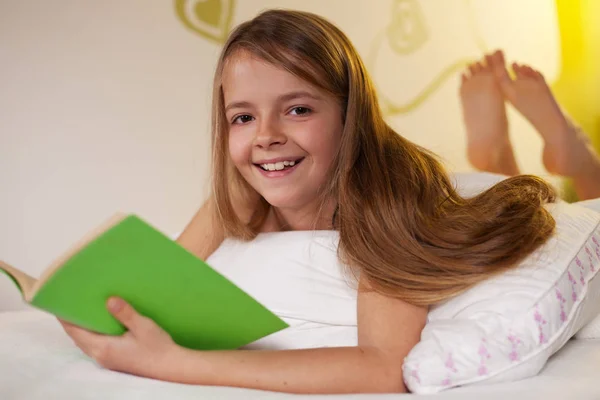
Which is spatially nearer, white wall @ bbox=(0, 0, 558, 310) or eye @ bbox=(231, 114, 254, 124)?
eye @ bbox=(231, 114, 254, 124)

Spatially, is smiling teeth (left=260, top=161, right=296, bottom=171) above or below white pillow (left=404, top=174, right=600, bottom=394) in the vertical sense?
above

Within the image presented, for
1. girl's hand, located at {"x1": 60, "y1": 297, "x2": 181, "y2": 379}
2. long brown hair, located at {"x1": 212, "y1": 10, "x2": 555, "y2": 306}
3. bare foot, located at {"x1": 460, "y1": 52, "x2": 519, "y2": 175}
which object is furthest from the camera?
bare foot, located at {"x1": 460, "y1": 52, "x2": 519, "y2": 175}

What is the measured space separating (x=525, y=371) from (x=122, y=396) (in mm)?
508

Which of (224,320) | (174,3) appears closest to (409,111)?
(174,3)

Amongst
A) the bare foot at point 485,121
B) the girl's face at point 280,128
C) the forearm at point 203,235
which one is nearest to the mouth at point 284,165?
the girl's face at point 280,128

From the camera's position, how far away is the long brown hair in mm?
1093

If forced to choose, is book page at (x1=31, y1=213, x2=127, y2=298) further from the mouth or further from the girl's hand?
the mouth

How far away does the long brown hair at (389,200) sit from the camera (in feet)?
3.59

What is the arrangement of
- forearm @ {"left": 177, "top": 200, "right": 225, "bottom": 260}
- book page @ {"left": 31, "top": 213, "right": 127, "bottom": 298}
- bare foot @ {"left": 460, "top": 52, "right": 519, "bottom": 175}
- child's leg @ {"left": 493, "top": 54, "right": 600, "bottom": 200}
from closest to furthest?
book page @ {"left": 31, "top": 213, "right": 127, "bottom": 298} → forearm @ {"left": 177, "top": 200, "right": 225, "bottom": 260} → bare foot @ {"left": 460, "top": 52, "right": 519, "bottom": 175} → child's leg @ {"left": 493, "top": 54, "right": 600, "bottom": 200}

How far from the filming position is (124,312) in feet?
2.99

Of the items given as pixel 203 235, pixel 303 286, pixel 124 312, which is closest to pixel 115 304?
pixel 124 312

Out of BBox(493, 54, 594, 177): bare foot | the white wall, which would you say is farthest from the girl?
BBox(493, 54, 594, 177): bare foot

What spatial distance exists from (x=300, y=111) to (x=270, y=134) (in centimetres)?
7

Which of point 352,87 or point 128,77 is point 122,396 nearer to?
point 352,87
